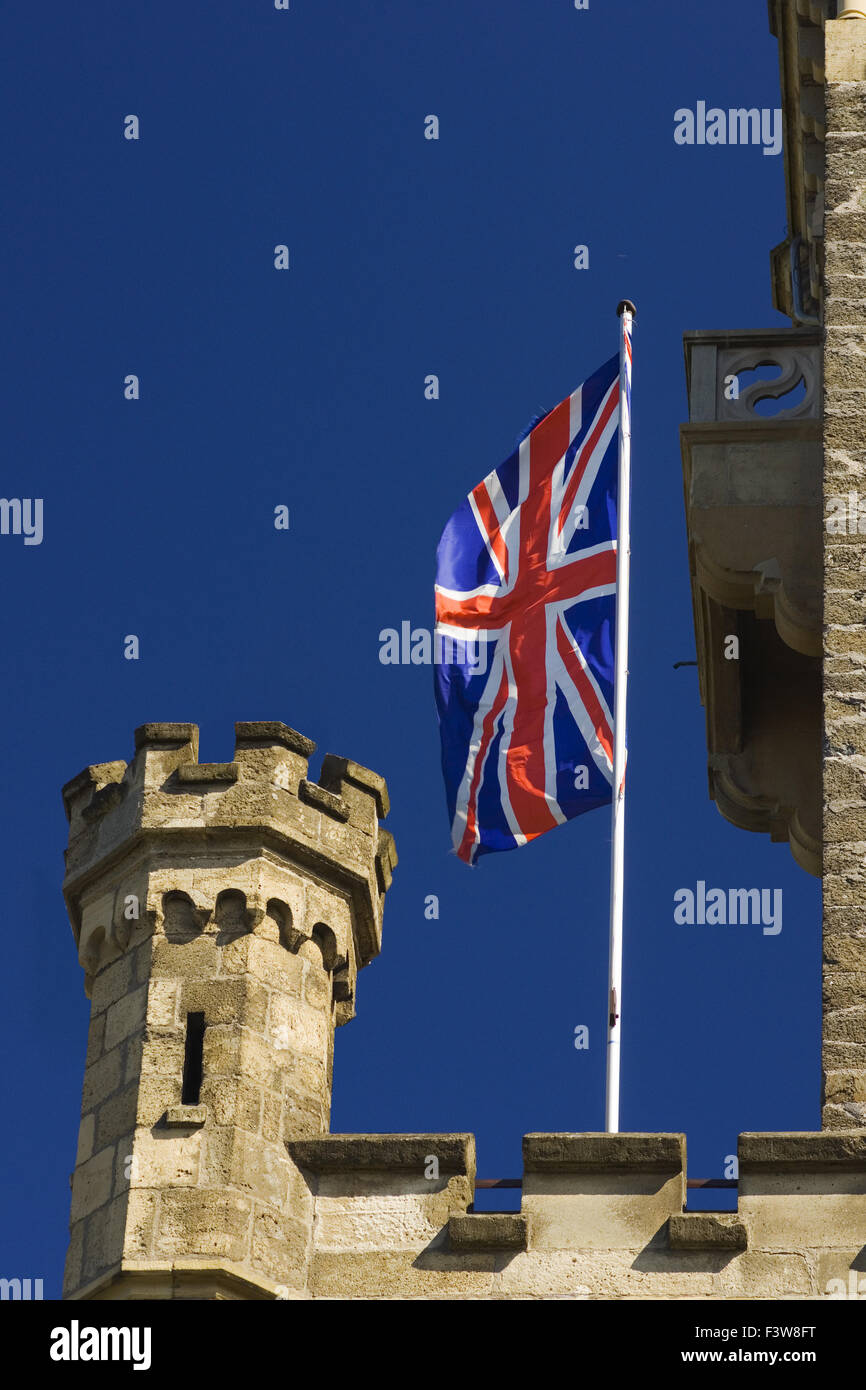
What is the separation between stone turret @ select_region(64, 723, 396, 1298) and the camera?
16.2 m

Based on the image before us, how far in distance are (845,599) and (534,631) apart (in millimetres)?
2173

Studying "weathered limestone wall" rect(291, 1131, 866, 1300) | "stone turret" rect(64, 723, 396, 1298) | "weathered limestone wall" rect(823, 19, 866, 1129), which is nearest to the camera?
"weathered limestone wall" rect(291, 1131, 866, 1300)

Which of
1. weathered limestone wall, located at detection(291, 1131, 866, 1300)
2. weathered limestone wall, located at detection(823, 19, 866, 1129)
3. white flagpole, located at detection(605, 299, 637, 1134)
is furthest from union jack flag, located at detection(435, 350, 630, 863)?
weathered limestone wall, located at detection(291, 1131, 866, 1300)

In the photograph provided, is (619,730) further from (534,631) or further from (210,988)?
(210,988)

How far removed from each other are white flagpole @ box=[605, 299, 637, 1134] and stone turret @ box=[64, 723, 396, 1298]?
4.23 feet

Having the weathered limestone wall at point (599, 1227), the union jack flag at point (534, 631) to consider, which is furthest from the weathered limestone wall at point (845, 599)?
the union jack flag at point (534, 631)

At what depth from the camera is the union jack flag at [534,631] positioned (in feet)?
63.5

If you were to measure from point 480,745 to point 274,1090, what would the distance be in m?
3.57

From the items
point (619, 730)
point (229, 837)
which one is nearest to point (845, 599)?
point (619, 730)

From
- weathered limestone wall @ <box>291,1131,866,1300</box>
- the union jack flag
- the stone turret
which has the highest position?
the union jack flag

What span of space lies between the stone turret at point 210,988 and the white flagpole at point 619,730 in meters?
1.29

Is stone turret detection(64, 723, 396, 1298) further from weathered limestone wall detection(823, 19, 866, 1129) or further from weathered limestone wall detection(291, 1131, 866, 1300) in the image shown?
A: weathered limestone wall detection(823, 19, 866, 1129)

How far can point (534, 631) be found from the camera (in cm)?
2008
